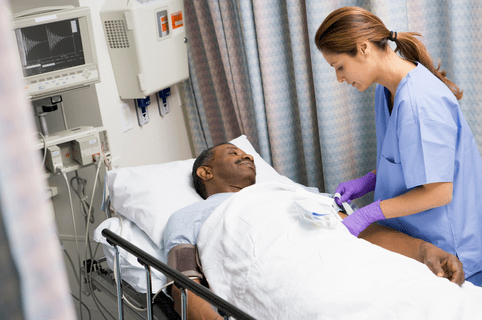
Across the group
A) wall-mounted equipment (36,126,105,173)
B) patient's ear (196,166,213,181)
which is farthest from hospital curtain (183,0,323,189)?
wall-mounted equipment (36,126,105,173)

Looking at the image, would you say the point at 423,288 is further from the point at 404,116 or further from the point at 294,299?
the point at 404,116

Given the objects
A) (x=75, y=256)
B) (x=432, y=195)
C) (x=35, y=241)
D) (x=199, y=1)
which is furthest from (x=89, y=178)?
(x=35, y=241)

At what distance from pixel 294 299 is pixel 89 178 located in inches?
61.1

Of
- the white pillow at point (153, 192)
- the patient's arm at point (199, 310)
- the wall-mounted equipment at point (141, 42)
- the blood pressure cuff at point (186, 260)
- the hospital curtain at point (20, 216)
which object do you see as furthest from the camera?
the wall-mounted equipment at point (141, 42)

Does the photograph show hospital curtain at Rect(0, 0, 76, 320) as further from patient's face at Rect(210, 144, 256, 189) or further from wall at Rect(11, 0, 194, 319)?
wall at Rect(11, 0, 194, 319)

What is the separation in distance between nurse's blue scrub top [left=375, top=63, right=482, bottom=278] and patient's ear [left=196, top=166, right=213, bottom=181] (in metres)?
0.72

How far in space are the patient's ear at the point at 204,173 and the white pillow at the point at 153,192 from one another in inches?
3.5

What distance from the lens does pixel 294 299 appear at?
1246mm

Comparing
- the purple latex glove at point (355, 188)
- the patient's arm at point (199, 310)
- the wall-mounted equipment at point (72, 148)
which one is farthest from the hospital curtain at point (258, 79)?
the patient's arm at point (199, 310)

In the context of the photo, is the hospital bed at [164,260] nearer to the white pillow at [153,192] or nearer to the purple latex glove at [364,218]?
the white pillow at [153,192]

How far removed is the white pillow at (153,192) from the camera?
74.5 inches

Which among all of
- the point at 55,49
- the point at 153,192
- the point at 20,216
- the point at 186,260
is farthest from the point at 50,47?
the point at 20,216

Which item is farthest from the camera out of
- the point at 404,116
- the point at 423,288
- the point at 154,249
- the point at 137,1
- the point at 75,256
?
the point at 75,256

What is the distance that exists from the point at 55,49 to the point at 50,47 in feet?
0.07
